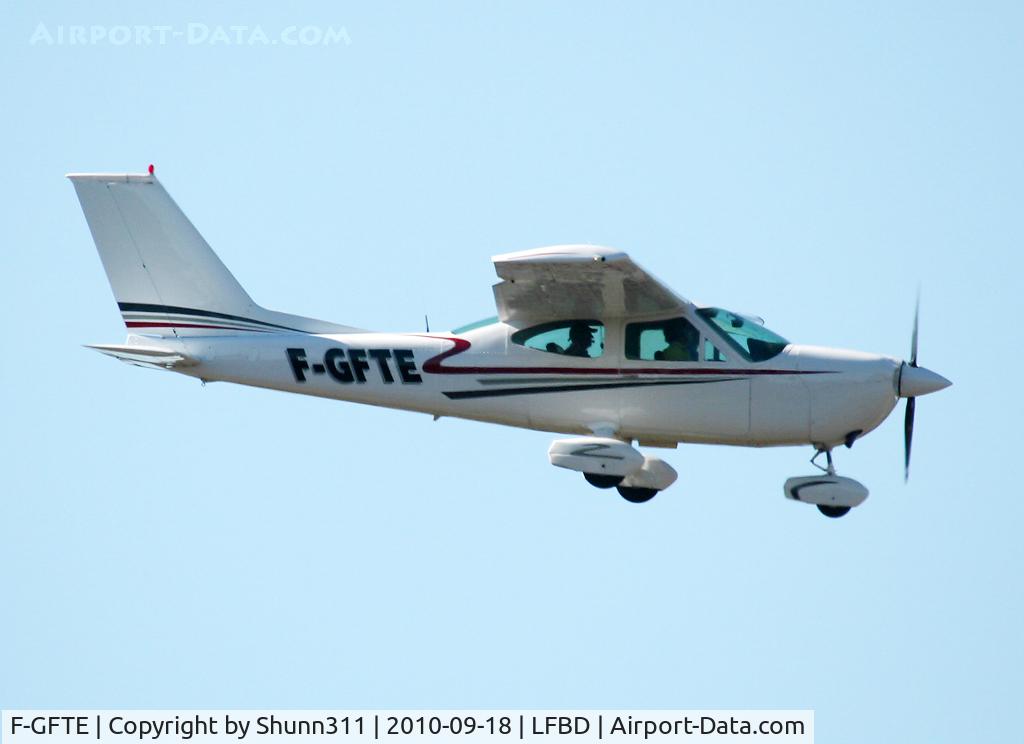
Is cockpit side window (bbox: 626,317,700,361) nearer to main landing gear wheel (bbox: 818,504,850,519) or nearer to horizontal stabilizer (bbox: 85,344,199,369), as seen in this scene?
main landing gear wheel (bbox: 818,504,850,519)

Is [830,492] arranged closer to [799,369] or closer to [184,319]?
[799,369]

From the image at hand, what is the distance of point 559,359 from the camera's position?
63.5ft

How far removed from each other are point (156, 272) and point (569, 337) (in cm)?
465

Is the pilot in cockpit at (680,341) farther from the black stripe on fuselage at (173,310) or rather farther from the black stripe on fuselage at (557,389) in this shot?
the black stripe on fuselage at (173,310)

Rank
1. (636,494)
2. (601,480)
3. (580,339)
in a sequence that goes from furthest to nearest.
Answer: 1. (636,494)
2. (601,480)
3. (580,339)

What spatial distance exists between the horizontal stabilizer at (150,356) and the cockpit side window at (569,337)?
3.67m

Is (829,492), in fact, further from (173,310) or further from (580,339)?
(173,310)

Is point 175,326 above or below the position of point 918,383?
above

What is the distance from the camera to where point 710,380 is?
62.4ft

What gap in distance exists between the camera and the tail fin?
66.6 feet

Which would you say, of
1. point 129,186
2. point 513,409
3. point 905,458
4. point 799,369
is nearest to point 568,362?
point 513,409

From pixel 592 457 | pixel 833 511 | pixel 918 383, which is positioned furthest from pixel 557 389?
pixel 918 383

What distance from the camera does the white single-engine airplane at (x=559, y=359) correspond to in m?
18.9

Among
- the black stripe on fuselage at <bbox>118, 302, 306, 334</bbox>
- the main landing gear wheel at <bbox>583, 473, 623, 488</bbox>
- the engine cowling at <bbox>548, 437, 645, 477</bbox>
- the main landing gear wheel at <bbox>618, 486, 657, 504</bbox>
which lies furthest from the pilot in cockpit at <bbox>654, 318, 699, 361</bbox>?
the black stripe on fuselage at <bbox>118, 302, 306, 334</bbox>
